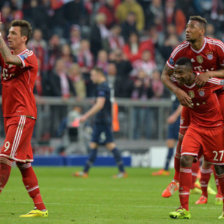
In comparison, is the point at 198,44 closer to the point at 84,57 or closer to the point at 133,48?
the point at 84,57

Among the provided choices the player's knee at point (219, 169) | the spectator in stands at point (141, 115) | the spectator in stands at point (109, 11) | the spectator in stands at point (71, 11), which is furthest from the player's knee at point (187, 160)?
the spectator in stands at point (109, 11)

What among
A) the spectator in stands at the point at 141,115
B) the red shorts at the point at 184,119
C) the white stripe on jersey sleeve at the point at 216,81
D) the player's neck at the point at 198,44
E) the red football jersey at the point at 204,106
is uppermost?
the player's neck at the point at 198,44

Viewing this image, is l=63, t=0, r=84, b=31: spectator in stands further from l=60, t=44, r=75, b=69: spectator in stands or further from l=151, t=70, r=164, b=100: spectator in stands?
l=151, t=70, r=164, b=100: spectator in stands

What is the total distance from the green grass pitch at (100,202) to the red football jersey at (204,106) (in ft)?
4.12

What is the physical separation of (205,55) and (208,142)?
1224 mm

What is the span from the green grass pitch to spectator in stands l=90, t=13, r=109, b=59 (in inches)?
261

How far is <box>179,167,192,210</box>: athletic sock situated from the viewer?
8461 millimetres

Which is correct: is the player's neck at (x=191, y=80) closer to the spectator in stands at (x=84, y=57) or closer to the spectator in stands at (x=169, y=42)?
the spectator in stands at (x=84, y=57)

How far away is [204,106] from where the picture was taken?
8766mm


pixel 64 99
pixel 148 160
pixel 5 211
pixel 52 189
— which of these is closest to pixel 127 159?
pixel 148 160

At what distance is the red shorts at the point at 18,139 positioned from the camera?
808 cm

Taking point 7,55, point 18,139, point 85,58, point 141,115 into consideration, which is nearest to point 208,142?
point 18,139

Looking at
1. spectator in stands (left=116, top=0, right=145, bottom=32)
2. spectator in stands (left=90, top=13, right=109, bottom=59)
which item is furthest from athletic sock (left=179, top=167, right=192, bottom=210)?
spectator in stands (left=116, top=0, right=145, bottom=32)

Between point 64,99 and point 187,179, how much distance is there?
12.3 metres
